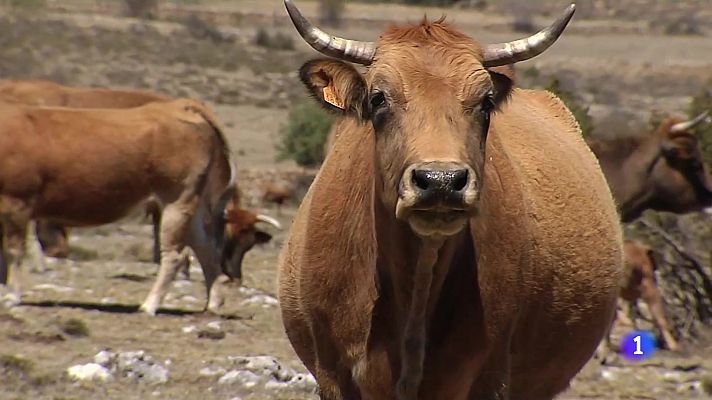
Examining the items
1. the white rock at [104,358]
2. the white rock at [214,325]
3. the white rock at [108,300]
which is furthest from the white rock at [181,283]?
the white rock at [104,358]

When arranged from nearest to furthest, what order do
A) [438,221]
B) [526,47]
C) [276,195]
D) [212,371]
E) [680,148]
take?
[438,221] → [526,47] → [212,371] → [680,148] → [276,195]

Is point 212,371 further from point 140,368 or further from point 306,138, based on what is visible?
point 306,138

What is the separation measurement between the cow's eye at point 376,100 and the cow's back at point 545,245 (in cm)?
71

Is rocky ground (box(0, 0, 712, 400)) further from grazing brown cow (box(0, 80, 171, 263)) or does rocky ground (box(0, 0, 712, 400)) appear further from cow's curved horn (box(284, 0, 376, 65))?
cow's curved horn (box(284, 0, 376, 65))

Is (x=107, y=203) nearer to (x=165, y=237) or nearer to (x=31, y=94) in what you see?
(x=165, y=237)

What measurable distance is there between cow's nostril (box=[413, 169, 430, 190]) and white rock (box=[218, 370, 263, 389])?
531cm

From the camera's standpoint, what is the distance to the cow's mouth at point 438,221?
20.1ft

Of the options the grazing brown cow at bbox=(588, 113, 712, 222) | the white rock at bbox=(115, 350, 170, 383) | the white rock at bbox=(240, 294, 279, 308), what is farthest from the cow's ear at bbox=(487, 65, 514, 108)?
the white rock at bbox=(240, 294, 279, 308)

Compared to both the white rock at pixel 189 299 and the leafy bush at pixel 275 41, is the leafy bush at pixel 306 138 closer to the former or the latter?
the white rock at pixel 189 299

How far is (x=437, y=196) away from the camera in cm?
593

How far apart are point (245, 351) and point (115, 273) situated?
5.79 meters

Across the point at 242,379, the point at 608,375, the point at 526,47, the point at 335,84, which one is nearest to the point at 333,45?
the point at 335,84

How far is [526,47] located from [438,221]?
1017 millimetres

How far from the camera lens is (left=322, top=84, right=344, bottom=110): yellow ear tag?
22.7 ft
